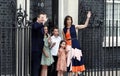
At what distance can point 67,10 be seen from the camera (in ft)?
44.2

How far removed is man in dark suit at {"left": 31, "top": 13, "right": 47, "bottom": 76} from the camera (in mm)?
12125

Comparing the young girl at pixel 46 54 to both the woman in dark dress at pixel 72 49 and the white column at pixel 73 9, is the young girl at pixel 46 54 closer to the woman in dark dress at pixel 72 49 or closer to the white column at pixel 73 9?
the woman in dark dress at pixel 72 49

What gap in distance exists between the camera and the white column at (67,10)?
13.5 meters

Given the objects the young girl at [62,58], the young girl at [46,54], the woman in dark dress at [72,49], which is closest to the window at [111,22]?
the woman in dark dress at [72,49]

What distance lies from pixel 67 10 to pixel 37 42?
5.35ft

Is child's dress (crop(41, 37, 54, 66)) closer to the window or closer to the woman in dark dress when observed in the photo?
the woman in dark dress

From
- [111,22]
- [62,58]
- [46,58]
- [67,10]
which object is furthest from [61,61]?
[111,22]

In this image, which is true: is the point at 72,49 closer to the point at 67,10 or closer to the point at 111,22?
the point at 67,10

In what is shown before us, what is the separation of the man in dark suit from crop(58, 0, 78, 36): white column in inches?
48.5

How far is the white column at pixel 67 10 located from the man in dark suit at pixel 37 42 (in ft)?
4.05

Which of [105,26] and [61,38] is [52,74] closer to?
[61,38]

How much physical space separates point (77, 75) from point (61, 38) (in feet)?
3.32

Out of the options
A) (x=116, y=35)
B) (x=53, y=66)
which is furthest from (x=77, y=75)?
(x=116, y=35)

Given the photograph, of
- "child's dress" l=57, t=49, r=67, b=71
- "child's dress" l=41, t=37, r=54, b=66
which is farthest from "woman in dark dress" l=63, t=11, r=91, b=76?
"child's dress" l=41, t=37, r=54, b=66
